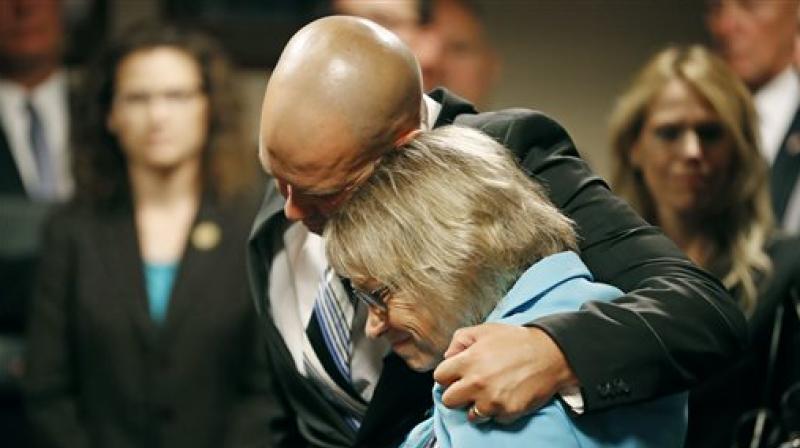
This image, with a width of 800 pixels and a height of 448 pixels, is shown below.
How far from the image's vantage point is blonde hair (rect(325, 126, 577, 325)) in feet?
6.24

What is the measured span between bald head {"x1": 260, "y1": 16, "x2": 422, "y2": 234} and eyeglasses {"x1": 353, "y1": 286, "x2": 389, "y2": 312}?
0.47 feet

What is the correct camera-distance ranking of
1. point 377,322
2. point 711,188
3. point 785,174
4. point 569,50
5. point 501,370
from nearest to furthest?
point 501,370 < point 377,322 < point 711,188 < point 785,174 < point 569,50

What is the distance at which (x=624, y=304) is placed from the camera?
75.0 inches

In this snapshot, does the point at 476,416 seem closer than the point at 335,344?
Yes

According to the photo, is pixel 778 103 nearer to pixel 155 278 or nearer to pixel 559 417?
pixel 155 278

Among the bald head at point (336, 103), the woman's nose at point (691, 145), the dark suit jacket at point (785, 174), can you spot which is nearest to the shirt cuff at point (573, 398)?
the bald head at point (336, 103)

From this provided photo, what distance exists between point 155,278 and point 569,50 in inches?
69.9

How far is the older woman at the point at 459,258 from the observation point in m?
1.90

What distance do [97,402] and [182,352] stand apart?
0.85 feet

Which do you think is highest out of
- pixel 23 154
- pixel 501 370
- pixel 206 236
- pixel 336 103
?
pixel 336 103

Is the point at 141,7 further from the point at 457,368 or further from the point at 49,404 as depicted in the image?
the point at 457,368

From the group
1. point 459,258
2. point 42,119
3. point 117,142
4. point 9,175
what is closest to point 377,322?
point 459,258

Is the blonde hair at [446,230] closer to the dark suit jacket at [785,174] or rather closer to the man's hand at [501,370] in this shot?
the man's hand at [501,370]

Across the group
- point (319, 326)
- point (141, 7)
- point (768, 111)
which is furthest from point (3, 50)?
point (319, 326)
